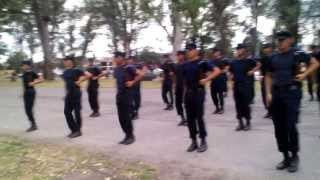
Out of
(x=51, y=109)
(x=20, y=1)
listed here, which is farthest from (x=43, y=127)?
(x=20, y=1)

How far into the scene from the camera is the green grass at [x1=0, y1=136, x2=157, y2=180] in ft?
27.2

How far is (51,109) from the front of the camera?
18.3 meters

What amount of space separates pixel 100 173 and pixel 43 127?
577 cm

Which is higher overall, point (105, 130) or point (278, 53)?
point (278, 53)

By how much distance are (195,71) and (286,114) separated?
1.98m

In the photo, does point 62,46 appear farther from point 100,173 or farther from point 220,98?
point 100,173

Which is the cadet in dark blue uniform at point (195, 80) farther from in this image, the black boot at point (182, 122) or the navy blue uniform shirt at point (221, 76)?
the black boot at point (182, 122)

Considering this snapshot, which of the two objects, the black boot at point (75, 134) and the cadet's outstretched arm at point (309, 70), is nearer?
the cadet's outstretched arm at point (309, 70)

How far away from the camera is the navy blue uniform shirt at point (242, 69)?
35.6ft

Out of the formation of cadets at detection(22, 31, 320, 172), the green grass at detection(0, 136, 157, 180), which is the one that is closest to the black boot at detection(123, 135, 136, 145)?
the formation of cadets at detection(22, 31, 320, 172)

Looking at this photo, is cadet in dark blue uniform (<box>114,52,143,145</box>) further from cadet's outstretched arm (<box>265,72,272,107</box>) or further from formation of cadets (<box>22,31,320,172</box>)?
cadet's outstretched arm (<box>265,72,272,107</box>)

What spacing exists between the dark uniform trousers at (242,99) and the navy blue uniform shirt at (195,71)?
7.44 ft

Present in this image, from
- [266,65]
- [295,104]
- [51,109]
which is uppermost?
[266,65]

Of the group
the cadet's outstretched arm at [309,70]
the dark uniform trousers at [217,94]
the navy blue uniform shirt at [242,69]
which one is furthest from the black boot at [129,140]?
the cadet's outstretched arm at [309,70]
